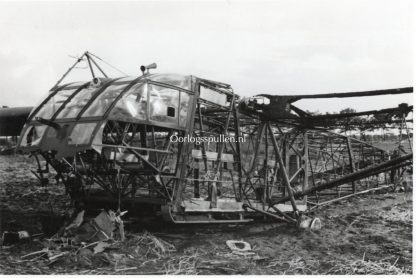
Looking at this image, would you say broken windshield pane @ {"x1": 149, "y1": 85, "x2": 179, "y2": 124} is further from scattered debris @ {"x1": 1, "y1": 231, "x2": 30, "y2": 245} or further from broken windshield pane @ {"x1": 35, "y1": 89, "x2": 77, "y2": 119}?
scattered debris @ {"x1": 1, "y1": 231, "x2": 30, "y2": 245}

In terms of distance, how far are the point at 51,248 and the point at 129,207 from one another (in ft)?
13.2

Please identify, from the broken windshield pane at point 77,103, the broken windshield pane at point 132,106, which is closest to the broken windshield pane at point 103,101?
the broken windshield pane at point 132,106

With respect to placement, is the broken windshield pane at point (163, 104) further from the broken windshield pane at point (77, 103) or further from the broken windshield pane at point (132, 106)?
the broken windshield pane at point (77, 103)

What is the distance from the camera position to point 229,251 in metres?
10.0

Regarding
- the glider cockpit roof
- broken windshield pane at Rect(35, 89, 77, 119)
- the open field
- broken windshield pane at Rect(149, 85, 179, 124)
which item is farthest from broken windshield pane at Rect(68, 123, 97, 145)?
the open field

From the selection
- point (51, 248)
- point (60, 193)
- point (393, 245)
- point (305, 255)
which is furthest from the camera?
point (60, 193)

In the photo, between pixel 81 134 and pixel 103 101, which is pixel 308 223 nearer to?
pixel 103 101

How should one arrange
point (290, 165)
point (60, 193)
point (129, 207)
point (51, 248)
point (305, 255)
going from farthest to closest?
point (60, 193) < point (290, 165) < point (129, 207) < point (305, 255) < point (51, 248)

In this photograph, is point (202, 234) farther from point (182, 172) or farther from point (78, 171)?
point (78, 171)

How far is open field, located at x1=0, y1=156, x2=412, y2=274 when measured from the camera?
27.8 ft

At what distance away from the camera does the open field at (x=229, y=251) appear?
8461 millimetres

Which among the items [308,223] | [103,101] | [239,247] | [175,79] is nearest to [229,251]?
[239,247]

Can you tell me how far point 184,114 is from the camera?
421 inches

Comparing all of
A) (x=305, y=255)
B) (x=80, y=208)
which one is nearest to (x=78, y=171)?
(x=80, y=208)
